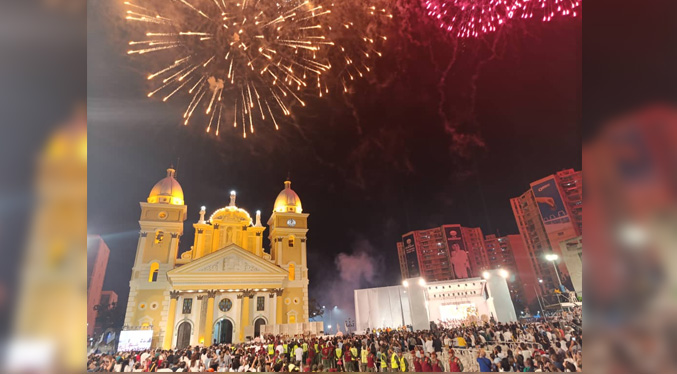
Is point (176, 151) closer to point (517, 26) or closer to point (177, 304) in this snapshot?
point (177, 304)

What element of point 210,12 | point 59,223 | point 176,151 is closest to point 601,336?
point 59,223

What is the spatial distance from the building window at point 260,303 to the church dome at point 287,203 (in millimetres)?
4441

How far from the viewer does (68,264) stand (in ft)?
13.4

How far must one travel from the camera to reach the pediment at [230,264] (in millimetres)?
Answer: 16094

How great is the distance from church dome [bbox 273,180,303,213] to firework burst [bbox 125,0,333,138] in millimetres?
4851

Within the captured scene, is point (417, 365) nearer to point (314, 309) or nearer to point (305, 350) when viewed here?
point (305, 350)

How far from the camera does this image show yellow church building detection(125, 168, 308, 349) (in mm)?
15453

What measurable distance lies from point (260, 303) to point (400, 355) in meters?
7.81

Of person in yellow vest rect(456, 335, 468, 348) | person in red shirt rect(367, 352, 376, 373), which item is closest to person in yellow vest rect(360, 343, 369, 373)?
person in red shirt rect(367, 352, 376, 373)

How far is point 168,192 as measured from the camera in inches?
671

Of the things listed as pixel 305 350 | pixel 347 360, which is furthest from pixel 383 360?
pixel 305 350

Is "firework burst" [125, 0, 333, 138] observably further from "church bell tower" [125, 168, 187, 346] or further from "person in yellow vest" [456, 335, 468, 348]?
"person in yellow vest" [456, 335, 468, 348]

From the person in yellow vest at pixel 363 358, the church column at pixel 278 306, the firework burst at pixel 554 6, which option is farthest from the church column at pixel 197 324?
the firework burst at pixel 554 6

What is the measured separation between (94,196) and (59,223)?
12557 millimetres
